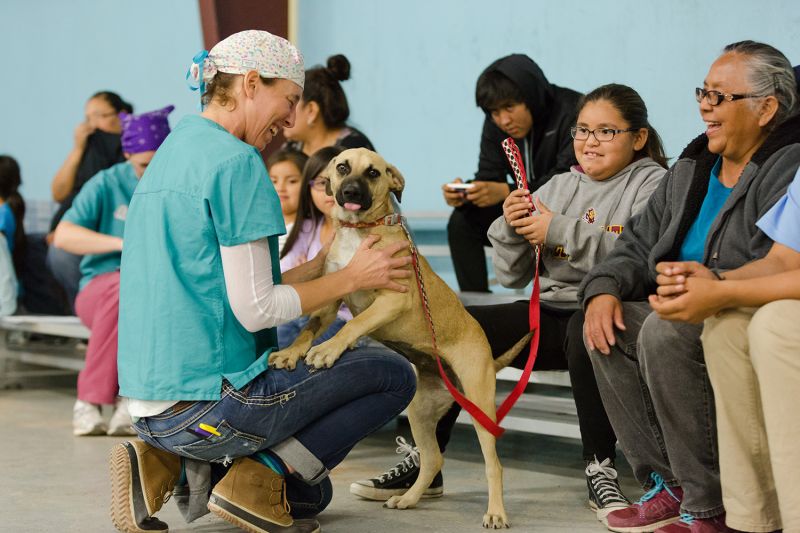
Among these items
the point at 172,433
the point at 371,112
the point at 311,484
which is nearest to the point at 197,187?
the point at 172,433

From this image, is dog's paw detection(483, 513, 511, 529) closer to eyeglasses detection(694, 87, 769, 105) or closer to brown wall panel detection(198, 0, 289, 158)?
eyeglasses detection(694, 87, 769, 105)

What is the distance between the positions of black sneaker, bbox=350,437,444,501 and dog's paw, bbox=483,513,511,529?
12.6 inches

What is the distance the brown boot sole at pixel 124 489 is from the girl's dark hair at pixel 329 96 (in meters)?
2.03

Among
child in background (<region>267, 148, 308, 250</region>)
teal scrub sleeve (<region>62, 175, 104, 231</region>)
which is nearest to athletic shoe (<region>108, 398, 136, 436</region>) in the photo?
teal scrub sleeve (<region>62, 175, 104, 231</region>)

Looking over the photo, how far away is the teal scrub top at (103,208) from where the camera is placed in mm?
4449

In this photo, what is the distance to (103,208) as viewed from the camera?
14.7 feet

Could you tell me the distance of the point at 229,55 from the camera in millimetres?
2398

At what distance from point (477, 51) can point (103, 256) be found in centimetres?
198

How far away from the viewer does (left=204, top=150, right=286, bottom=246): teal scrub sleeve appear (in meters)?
2.28

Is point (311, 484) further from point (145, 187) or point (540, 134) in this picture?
point (540, 134)

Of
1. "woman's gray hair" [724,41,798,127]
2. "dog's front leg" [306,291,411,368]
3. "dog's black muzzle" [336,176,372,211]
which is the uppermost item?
"woman's gray hair" [724,41,798,127]

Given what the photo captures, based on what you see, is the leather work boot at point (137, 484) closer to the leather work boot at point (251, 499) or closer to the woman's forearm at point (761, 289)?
the leather work boot at point (251, 499)

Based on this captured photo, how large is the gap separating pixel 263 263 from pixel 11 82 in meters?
6.90

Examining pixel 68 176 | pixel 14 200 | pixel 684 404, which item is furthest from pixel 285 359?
pixel 68 176
